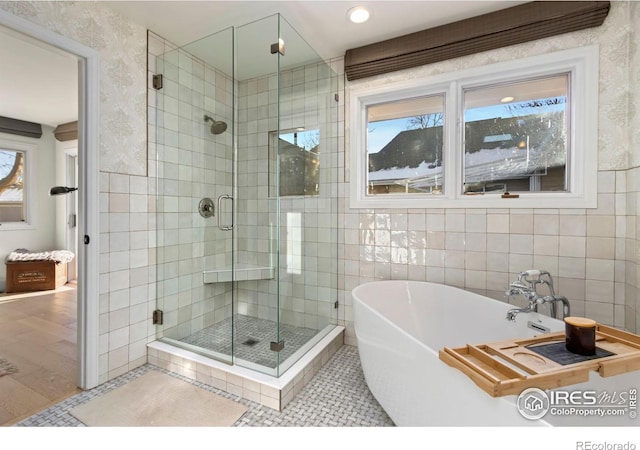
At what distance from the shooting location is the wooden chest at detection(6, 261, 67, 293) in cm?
405

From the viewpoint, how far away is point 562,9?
1.84m

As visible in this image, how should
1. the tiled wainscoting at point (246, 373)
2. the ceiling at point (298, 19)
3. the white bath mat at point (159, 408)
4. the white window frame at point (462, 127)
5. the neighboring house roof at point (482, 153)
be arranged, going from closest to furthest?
1. the white bath mat at point (159, 408)
2. the tiled wainscoting at point (246, 373)
3. the white window frame at point (462, 127)
4. the ceiling at point (298, 19)
5. the neighboring house roof at point (482, 153)

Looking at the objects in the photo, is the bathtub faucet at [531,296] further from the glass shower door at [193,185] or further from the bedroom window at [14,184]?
the bedroom window at [14,184]

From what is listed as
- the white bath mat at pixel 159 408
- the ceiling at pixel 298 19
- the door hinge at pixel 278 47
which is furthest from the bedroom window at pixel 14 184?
the door hinge at pixel 278 47

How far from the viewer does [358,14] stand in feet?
6.67

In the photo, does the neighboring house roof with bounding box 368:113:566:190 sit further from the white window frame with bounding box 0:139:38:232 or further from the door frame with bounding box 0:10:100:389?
the white window frame with bounding box 0:139:38:232

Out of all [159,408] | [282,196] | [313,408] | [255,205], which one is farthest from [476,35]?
[159,408]

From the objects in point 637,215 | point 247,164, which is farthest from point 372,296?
point 637,215

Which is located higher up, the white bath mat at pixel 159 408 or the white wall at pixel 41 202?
the white wall at pixel 41 202

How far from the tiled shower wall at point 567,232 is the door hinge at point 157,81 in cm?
168

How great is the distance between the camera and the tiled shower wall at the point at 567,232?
1.76 metres

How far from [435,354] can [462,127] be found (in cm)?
178

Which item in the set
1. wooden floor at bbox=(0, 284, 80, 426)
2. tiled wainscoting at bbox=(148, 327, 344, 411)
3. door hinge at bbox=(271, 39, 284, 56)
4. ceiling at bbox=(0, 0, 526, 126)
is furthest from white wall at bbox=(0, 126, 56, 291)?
door hinge at bbox=(271, 39, 284, 56)
